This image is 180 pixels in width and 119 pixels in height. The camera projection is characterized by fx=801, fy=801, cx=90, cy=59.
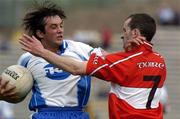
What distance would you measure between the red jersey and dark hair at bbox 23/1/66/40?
995 mm

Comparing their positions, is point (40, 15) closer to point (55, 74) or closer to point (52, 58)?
point (55, 74)

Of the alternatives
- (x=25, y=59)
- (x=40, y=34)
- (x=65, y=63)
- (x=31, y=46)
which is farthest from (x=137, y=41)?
(x=25, y=59)

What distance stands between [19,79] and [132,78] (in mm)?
1252

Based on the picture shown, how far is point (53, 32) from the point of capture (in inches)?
309

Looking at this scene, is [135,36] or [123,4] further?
[123,4]

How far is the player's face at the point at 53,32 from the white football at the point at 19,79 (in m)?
0.38

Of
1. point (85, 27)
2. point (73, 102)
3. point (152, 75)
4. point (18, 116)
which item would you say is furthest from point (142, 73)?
point (85, 27)

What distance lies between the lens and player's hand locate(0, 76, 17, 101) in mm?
7648

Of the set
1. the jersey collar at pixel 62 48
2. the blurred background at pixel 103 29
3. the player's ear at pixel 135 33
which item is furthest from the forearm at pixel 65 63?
the blurred background at pixel 103 29

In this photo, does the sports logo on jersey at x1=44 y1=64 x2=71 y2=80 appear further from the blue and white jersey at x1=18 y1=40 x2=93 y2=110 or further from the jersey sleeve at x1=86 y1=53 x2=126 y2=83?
the jersey sleeve at x1=86 y1=53 x2=126 y2=83

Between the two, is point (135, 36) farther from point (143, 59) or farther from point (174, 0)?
point (174, 0)

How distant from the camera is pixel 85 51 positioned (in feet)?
26.4

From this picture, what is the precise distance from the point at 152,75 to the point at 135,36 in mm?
382

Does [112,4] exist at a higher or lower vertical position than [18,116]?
higher
